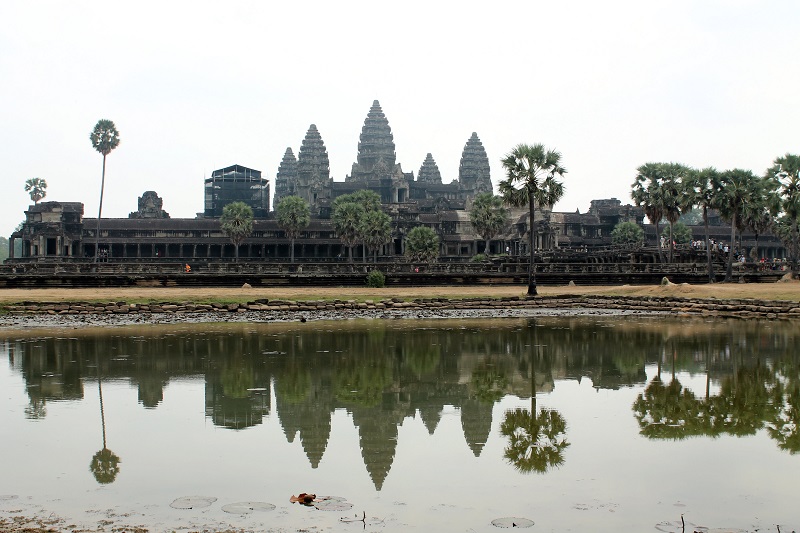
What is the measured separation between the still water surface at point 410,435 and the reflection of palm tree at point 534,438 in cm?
4

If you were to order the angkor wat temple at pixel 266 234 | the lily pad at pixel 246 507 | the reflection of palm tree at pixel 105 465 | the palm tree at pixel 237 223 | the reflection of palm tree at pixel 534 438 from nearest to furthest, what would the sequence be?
the lily pad at pixel 246 507 → the reflection of palm tree at pixel 105 465 → the reflection of palm tree at pixel 534 438 → the palm tree at pixel 237 223 → the angkor wat temple at pixel 266 234

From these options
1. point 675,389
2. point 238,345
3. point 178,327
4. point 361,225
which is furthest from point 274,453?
point 361,225

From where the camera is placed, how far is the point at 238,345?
81.6 ft

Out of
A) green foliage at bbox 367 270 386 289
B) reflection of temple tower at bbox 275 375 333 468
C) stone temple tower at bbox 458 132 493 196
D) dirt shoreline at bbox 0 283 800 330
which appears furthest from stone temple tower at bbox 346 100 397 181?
reflection of temple tower at bbox 275 375 333 468

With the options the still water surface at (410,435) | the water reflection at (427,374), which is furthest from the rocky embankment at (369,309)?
the still water surface at (410,435)

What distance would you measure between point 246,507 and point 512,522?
99.4 inches

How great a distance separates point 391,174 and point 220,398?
152274 mm

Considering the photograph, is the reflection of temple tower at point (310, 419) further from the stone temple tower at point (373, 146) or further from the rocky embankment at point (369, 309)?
the stone temple tower at point (373, 146)

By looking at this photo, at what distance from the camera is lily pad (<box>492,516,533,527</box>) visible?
8.73 meters

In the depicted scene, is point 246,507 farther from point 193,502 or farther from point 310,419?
point 310,419

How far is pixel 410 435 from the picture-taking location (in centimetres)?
1283

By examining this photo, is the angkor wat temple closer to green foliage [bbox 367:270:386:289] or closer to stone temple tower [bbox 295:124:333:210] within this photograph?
stone temple tower [bbox 295:124:333:210]

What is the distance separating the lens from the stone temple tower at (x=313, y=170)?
548ft

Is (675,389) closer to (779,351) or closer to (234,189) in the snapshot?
(779,351)
